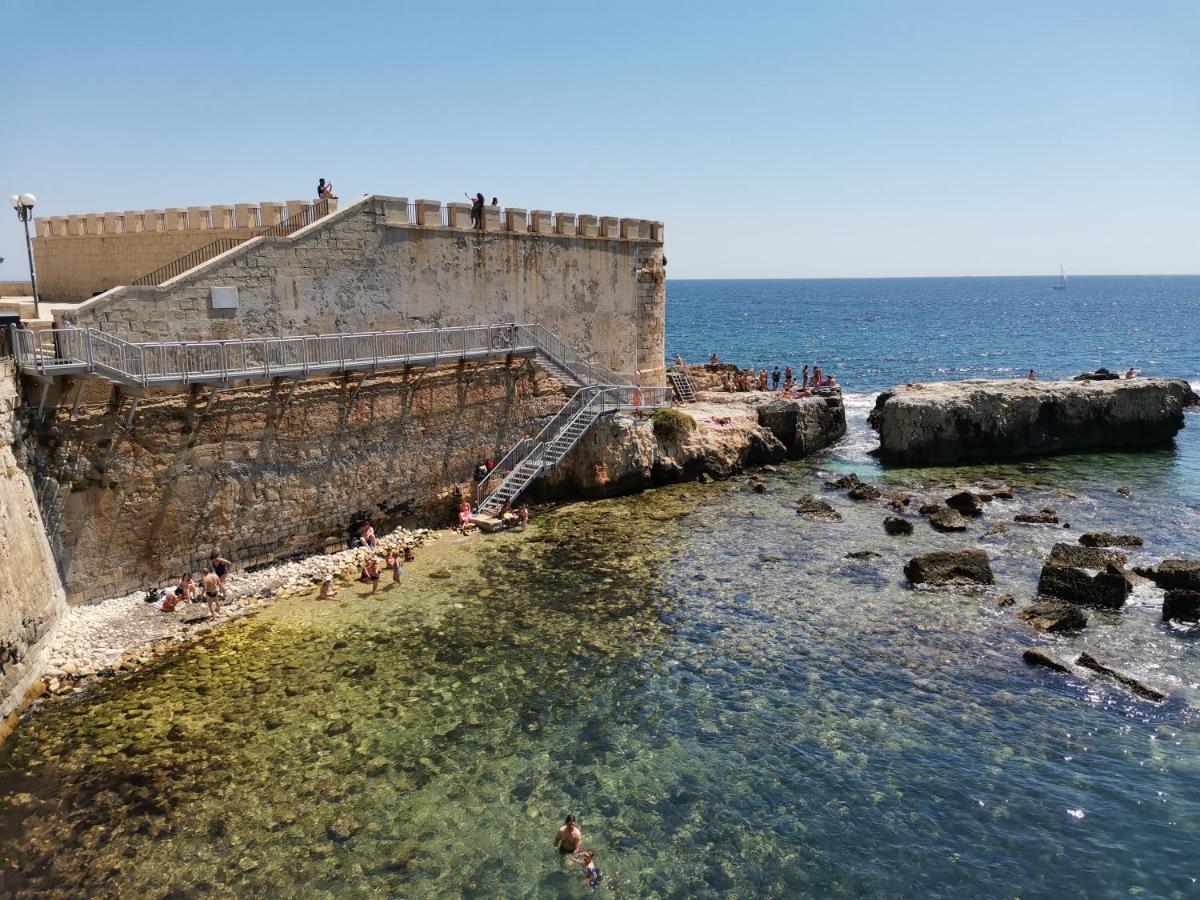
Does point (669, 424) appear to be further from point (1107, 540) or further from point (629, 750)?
point (629, 750)

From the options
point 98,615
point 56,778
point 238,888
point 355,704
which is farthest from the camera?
point 98,615

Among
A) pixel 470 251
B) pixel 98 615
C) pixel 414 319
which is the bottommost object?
pixel 98 615

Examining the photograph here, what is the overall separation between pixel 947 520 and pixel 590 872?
671 inches

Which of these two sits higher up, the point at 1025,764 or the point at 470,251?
the point at 470,251

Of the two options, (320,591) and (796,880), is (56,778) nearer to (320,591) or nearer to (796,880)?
(320,591)

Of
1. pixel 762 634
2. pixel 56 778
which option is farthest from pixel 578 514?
pixel 56 778

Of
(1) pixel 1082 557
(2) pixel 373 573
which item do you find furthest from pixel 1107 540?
(2) pixel 373 573

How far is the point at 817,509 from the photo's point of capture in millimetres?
25234

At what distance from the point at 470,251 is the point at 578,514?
25.8ft

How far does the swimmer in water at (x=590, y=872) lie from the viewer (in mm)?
10305

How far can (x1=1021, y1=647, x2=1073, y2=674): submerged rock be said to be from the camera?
1551 centimetres

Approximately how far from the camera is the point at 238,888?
10148mm

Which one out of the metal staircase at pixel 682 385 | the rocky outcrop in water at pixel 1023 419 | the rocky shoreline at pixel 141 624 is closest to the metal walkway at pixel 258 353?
the rocky shoreline at pixel 141 624

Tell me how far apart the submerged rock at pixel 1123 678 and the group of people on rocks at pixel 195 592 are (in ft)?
53.8
